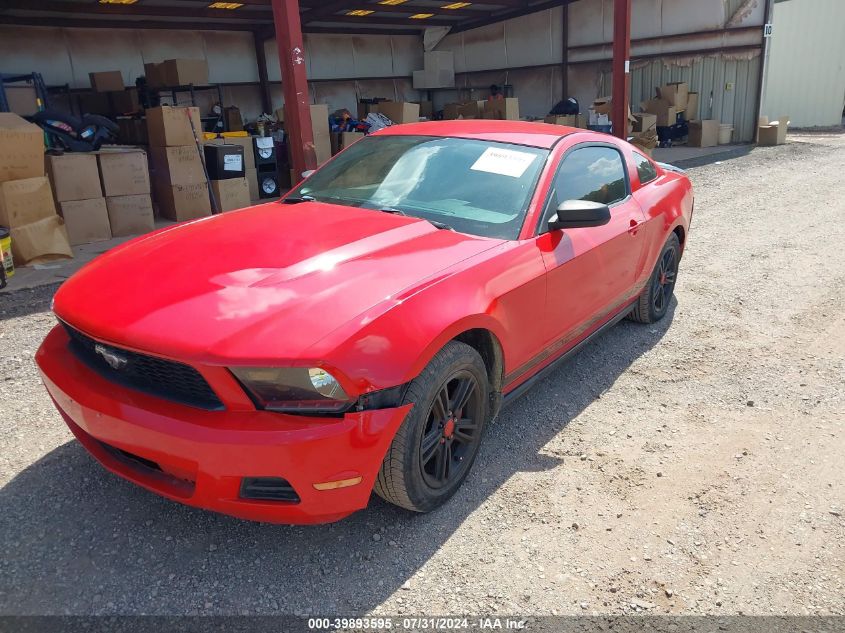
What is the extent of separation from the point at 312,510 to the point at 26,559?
3.73 ft

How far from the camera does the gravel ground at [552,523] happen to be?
2223 mm

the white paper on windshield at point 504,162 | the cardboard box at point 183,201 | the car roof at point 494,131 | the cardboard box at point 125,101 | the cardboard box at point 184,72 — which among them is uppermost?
the cardboard box at point 184,72

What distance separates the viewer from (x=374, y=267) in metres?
2.53

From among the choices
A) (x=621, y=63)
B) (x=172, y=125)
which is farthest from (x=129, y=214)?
(x=621, y=63)

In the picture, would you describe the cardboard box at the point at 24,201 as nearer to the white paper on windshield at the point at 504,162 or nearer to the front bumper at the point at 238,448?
the front bumper at the point at 238,448

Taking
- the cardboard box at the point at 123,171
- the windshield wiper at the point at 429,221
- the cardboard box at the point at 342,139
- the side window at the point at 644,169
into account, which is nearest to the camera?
the windshield wiper at the point at 429,221

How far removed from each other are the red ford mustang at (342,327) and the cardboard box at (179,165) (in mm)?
6087

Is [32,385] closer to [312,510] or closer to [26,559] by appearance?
[26,559]

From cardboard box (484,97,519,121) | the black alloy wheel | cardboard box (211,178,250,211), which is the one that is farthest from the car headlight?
cardboard box (484,97,519,121)

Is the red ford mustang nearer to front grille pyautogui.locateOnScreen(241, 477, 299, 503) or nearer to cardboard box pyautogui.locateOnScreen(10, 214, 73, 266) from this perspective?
front grille pyautogui.locateOnScreen(241, 477, 299, 503)

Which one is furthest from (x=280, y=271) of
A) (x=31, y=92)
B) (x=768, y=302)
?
(x=31, y=92)

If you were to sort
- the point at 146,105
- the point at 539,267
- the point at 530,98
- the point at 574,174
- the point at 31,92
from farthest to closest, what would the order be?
1. the point at 530,98
2. the point at 146,105
3. the point at 31,92
4. the point at 574,174
5. the point at 539,267

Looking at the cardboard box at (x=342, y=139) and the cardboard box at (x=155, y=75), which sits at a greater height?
the cardboard box at (x=155, y=75)

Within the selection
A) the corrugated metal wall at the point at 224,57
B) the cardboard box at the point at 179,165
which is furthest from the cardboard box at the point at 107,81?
the cardboard box at the point at 179,165
